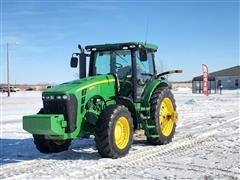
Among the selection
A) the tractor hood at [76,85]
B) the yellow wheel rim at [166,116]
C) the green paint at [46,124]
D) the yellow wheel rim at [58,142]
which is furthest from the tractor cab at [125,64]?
the green paint at [46,124]

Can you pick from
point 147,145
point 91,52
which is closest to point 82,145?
point 147,145

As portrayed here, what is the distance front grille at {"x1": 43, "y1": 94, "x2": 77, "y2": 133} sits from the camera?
8.85m

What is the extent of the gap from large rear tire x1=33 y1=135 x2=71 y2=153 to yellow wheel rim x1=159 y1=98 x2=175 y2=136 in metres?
2.44

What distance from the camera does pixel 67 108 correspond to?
8.84 m

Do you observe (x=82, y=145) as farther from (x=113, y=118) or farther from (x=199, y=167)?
(x=199, y=167)

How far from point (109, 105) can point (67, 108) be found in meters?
0.99

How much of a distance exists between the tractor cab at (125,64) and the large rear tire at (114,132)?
1.09 m

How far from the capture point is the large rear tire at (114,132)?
28.7ft

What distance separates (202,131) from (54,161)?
588 centimetres

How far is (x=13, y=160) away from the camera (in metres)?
9.10

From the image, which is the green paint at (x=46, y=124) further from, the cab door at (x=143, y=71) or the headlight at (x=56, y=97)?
the cab door at (x=143, y=71)

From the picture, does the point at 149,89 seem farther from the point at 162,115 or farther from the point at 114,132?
the point at 114,132

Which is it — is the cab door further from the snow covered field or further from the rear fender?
the snow covered field

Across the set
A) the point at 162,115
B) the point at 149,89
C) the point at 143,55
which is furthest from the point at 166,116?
the point at 143,55
